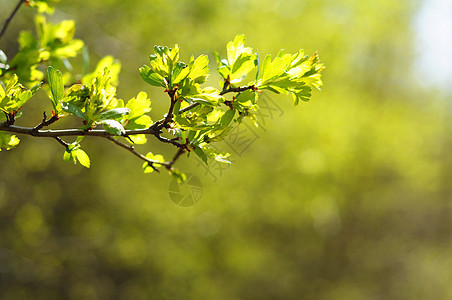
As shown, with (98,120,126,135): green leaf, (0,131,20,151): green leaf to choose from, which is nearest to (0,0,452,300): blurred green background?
(0,131,20,151): green leaf

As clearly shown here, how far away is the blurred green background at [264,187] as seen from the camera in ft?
12.0

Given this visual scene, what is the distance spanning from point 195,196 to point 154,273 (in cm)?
347

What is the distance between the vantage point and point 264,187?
4535 millimetres

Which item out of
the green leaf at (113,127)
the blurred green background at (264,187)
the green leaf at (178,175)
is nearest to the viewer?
the green leaf at (113,127)

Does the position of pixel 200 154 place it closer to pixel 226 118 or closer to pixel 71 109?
pixel 226 118

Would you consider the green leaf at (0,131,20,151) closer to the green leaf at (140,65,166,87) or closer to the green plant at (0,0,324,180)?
the green plant at (0,0,324,180)

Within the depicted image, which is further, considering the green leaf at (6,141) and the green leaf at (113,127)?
the green leaf at (6,141)

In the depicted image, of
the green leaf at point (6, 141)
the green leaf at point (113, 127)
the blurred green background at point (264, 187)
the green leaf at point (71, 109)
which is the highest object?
the blurred green background at point (264, 187)

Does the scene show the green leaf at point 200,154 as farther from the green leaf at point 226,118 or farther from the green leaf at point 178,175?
the green leaf at point 178,175

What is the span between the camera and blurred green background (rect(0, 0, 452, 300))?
3654 millimetres

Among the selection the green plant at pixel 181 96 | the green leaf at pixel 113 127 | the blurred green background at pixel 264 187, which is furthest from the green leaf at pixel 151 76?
the blurred green background at pixel 264 187

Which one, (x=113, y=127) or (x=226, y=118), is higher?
(x=226, y=118)

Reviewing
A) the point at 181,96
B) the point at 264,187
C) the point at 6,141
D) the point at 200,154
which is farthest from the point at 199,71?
the point at 264,187

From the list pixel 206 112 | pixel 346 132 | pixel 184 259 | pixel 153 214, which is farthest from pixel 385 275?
pixel 206 112
